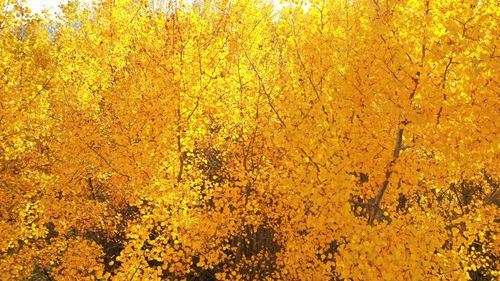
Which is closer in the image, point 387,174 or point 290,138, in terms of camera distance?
point 290,138

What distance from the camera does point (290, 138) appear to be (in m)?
10.7

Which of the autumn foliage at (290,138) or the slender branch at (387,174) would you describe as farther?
the slender branch at (387,174)

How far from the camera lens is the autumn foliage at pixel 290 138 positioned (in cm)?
953

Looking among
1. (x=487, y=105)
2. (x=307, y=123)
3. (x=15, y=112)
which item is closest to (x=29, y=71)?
(x=15, y=112)

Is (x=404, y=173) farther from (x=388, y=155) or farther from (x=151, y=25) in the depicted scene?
(x=151, y=25)

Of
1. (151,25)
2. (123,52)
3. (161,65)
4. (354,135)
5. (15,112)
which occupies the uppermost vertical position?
Answer: (151,25)

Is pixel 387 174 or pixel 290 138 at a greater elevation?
pixel 290 138

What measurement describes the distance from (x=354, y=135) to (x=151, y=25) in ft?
41.7

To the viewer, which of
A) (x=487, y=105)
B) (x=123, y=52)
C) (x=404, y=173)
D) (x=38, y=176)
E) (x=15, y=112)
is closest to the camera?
(x=487, y=105)

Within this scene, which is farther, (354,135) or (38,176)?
(38,176)

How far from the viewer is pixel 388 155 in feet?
36.0

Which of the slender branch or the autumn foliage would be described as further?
the slender branch

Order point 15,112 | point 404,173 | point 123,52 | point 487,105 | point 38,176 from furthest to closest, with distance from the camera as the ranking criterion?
point 123,52 < point 38,176 < point 15,112 < point 404,173 < point 487,105

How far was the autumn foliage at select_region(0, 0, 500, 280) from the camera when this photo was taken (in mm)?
9531
